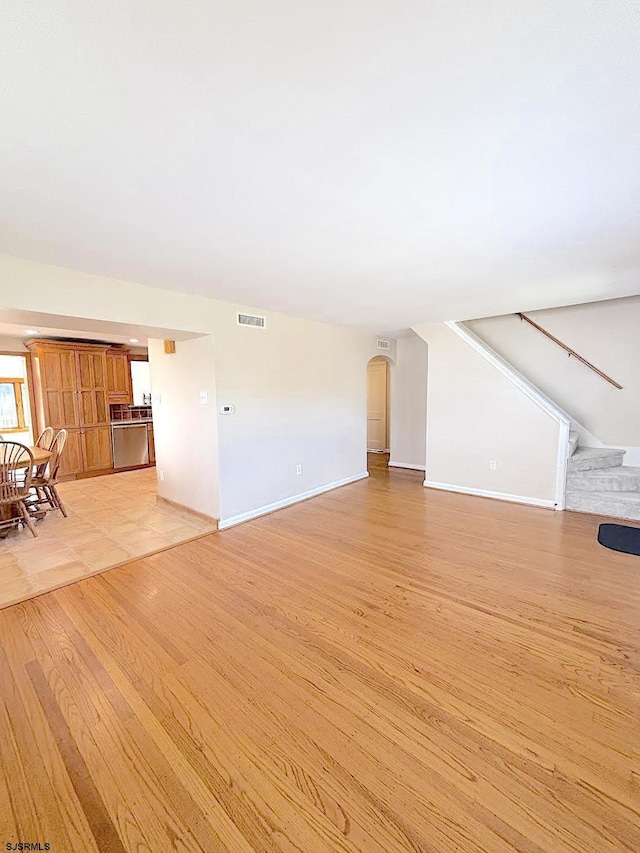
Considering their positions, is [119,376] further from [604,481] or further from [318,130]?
[604,481]

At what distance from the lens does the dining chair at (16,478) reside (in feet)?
11.4

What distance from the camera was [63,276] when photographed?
2773mm

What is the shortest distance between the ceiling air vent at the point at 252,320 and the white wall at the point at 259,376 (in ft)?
0.21

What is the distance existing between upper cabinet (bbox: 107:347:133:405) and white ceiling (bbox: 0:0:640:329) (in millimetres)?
4536

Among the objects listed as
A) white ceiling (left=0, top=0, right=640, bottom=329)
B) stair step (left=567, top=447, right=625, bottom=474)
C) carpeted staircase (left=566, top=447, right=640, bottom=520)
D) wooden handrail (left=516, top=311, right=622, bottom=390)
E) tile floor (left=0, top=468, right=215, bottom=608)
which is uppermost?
white ceiling (left=0, top=0, right=640, bottom=329)

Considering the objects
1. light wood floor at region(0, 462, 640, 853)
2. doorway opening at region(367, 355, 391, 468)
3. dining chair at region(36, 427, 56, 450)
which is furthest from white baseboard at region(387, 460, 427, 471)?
dining chair at region(36, 427, 56, 450)

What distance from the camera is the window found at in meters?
6.02

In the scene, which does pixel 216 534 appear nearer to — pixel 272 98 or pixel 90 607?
pixel 90 607

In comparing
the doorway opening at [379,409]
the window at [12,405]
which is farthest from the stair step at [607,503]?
the window at [12,405]

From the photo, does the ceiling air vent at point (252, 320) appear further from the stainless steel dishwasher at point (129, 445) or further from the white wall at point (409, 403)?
the stainless steel dishwasher at point (129, 445)

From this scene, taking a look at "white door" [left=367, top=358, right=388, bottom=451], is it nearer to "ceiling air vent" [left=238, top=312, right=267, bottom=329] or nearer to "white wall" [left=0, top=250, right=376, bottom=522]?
"white wall" [left=0, top=250, right=376, bottom=522]

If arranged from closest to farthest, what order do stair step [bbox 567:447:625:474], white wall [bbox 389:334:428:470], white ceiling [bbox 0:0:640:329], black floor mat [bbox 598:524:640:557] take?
white ceiling [bbox 0:0:640:329]
black floor mat [bbox 598:524:640:557]
stair step [bbox 567:447:625:474]
white wall [bbox 389:334:428:470]

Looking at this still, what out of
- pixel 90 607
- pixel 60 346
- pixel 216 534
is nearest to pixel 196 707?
pixel 90 607

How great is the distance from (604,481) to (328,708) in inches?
167
